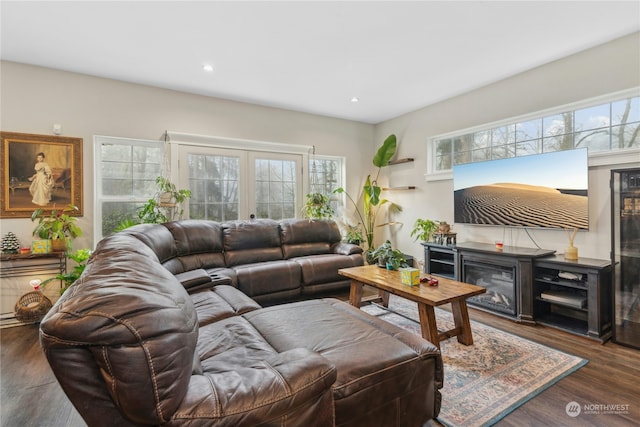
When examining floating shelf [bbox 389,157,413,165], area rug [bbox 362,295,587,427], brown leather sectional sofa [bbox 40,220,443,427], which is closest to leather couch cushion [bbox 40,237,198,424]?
brown leather sectional sofa [bbox 40,220,443,427]

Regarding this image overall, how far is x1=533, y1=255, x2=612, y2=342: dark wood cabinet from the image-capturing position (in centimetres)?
247

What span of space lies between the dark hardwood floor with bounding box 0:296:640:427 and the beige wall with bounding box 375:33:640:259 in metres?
1.07

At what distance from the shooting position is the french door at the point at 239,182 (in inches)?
158

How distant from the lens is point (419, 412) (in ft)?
4.69

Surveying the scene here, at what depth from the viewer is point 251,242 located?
3.74m

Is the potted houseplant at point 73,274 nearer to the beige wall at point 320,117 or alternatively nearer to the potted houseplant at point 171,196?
the beige wall at point 320,117

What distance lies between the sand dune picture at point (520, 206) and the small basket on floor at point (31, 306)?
484cm

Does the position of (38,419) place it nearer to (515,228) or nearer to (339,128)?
(515,228)

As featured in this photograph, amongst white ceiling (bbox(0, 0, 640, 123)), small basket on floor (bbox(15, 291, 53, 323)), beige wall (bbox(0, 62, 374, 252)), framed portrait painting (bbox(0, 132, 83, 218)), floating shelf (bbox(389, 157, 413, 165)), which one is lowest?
small basket on floor (bbox(15, 291, 53, 323))

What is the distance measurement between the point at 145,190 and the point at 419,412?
12.7ft

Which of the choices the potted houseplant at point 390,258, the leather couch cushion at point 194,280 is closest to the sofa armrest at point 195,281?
the leather couch cushion at point 194,280

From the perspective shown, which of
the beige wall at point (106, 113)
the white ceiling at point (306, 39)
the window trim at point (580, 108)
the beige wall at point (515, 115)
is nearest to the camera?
the white ceiling at point (306, 39)

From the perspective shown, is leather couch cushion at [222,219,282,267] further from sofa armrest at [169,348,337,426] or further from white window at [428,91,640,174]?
white window at [428,91,640,174]

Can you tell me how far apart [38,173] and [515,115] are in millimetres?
5421
